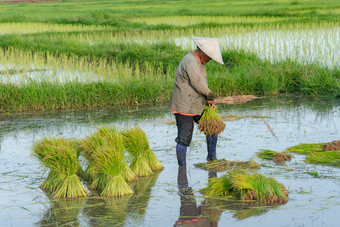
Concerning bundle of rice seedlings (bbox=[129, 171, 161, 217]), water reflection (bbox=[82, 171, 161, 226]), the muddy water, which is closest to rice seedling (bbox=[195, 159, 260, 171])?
the muddy water

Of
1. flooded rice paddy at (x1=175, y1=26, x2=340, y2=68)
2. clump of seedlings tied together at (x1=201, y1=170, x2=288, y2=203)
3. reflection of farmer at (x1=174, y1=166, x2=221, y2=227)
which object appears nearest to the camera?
reflection of farmer at (x1=174, y1=166, x2=221, y2=227)

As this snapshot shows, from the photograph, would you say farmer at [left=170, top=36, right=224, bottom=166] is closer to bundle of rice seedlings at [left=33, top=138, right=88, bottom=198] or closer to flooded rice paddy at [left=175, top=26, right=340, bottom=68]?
bundle of rice seedlings at [left=33, top=138, right=88, bottom=198]

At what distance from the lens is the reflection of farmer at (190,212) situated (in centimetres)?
395

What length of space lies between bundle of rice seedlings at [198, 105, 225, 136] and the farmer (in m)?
0.08

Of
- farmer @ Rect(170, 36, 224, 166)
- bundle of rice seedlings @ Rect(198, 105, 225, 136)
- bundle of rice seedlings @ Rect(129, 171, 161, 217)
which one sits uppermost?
farmer @ Rect(170, 36, 224, 166)

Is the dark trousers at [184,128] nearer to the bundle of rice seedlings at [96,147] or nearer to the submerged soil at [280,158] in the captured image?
the bundle of rice seedlings at [96,147]

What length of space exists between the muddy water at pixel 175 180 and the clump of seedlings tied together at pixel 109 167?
0.12 metres

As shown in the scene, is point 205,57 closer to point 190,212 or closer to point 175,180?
point 175,180

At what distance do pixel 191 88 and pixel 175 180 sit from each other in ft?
3.11

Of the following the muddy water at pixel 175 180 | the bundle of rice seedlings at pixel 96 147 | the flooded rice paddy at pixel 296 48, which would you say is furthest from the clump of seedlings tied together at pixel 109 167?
the flooded rice paddy at pixel 296 48

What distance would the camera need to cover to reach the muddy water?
4.04 metres

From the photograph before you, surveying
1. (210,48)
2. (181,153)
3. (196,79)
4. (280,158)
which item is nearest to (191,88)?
(196,79)

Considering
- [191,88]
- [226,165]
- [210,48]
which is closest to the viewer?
[210,48]

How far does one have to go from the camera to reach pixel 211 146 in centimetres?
549
